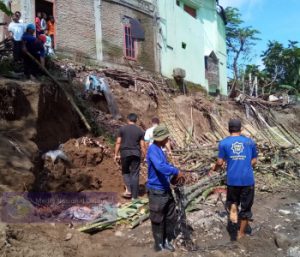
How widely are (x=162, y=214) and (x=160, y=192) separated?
0.97 feet

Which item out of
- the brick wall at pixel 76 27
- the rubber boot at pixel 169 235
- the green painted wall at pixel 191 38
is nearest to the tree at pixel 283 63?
the green painted wall at pixel 191 38

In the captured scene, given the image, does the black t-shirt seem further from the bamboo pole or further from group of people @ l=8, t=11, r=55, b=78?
group of people @ l=8, t=11, r=55, b=78

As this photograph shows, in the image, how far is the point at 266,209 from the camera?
8.20 metres

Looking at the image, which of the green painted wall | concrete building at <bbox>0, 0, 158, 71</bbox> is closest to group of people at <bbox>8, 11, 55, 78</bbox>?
concrete building at <bbox>0, 0, 158, 71</bbox>

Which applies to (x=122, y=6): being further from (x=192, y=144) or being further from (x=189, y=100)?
(x=192, y=144)

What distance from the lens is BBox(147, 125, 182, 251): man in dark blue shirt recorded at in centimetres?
560

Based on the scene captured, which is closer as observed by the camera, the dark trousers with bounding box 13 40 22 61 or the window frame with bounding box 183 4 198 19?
the dark trousers with bounding box 13 40 22 61

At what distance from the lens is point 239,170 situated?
6.16 metres

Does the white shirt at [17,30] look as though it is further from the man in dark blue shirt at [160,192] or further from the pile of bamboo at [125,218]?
the man in dark blue shirt at [160,192]

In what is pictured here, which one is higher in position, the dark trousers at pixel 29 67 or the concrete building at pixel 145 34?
the concrete building at pixel 145 34

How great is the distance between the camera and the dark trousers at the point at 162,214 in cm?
567

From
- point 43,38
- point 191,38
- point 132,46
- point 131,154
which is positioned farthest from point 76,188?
point 191,38

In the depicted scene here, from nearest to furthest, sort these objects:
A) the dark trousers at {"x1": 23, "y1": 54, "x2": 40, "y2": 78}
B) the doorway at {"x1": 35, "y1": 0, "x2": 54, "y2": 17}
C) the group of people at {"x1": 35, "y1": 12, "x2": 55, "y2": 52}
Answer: the dark trousers at {"x1": 23, "y1": 54, "x2": 40, "y2": 78}
the group of people at {"x1": 35, "y1": 12, "x2": 55, "y2": 52}
the doorway at {"x1": 35, "y1": 0, "x2": 54, "y2": 17}

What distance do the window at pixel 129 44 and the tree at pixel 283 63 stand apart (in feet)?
66.1
